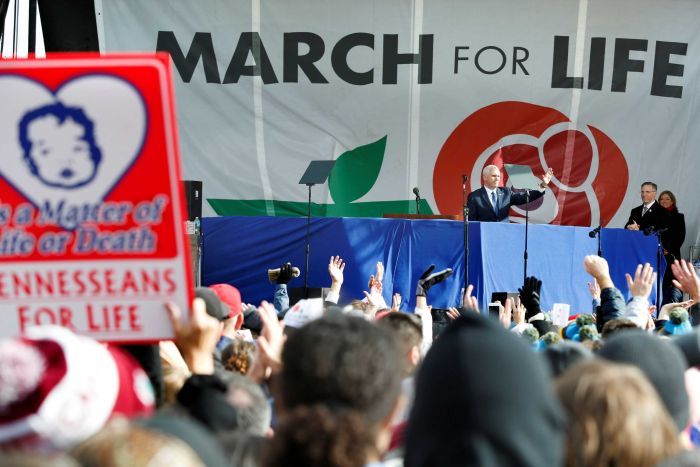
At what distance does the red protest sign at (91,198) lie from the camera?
8.34ft

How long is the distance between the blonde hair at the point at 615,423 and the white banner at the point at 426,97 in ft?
42.8

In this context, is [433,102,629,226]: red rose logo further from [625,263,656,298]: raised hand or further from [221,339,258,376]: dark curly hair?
[221,339,258,376]: dark curly hair

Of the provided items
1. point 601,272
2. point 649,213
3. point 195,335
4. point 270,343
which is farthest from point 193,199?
point 195,335

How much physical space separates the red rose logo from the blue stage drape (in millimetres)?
3399

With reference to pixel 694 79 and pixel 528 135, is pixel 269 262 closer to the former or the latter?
pixel 528 135

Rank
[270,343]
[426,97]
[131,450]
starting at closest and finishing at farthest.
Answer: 1. [131,450]
2. [270,343]
3. [426,97]

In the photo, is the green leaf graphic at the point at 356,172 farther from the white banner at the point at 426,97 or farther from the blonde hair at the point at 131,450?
the blonde hair at the point at 131,450

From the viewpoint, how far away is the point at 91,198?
2576 mm

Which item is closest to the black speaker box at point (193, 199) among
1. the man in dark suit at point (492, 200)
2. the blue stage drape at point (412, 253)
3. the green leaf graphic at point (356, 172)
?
the blue stage drape at point (412, 253)

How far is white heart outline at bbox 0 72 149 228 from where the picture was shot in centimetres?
254

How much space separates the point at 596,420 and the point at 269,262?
9902mm

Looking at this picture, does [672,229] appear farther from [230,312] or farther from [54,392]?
[54,392]

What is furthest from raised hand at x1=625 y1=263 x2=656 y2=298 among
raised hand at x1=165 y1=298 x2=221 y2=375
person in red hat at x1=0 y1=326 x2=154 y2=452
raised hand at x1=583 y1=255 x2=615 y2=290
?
person in red hat at x1=0 y1=326 x2=154 y2=452

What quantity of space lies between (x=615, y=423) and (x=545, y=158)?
13919 millimetres
